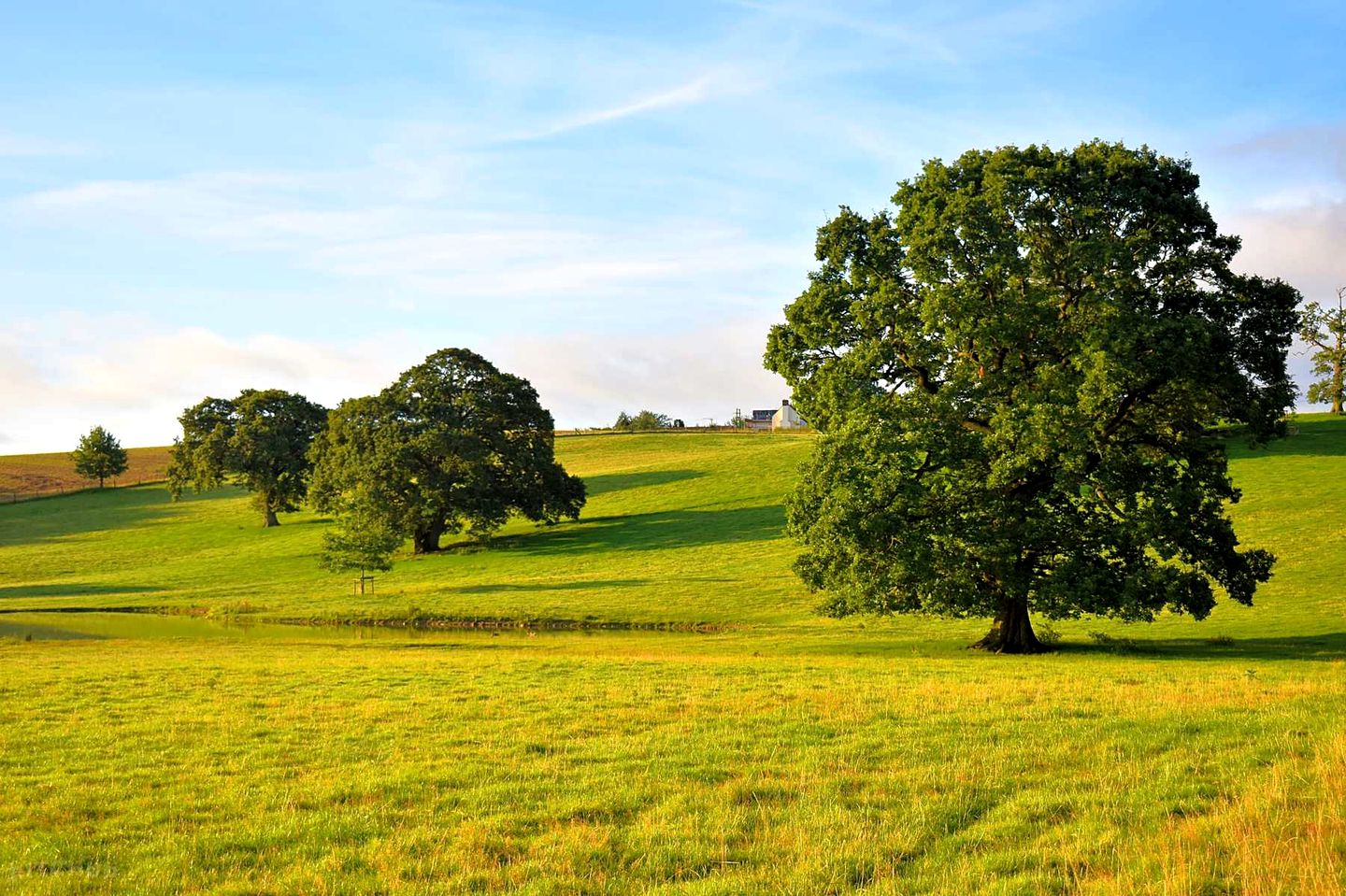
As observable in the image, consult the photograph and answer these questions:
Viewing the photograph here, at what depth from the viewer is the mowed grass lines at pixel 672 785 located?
9039 millimetres

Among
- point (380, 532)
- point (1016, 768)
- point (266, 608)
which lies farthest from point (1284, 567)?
point (266, 608)

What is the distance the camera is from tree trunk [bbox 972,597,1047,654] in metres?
31.6

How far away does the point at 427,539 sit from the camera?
243 feet

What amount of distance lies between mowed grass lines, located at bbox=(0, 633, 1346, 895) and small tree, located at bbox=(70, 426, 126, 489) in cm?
11571

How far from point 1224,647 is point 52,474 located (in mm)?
151922

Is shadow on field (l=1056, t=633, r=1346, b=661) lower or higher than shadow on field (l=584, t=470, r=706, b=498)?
lower

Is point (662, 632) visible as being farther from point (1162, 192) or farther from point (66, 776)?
point (66, 776)

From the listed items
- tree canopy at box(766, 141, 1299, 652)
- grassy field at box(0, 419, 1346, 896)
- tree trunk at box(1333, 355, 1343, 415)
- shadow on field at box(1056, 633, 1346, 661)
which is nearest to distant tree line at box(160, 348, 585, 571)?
grassy field at box(0, 419, 1346, 896)

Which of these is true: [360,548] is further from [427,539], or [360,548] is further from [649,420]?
[649,420]

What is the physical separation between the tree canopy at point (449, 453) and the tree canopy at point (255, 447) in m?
17.2

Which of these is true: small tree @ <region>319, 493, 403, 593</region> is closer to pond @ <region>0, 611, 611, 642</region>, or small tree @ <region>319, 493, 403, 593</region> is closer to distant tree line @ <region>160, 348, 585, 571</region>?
distant tree line @ <region>160, 348, 585, 571</region>

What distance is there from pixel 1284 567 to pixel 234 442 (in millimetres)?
84647

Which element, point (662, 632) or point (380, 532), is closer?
point (662, 632)

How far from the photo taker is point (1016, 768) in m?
12.8
